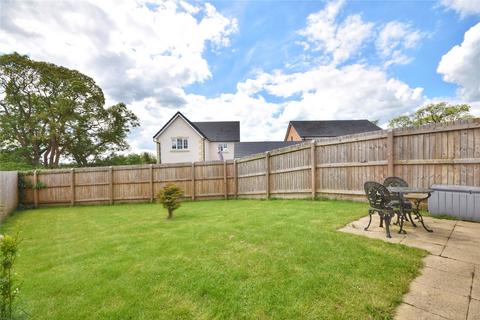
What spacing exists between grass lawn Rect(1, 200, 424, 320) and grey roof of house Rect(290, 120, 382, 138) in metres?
25.3

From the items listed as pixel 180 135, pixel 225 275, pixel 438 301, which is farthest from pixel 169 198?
pixel 180 135

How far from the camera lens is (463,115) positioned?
90.5ft

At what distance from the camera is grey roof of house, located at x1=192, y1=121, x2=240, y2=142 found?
25.3m

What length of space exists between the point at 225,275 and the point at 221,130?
24481mm

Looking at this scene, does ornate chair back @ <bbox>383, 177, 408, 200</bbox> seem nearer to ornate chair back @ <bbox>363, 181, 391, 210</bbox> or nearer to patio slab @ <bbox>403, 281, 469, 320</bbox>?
ornate chair back @ <bbox>363, 181, 391, 210</bbox>

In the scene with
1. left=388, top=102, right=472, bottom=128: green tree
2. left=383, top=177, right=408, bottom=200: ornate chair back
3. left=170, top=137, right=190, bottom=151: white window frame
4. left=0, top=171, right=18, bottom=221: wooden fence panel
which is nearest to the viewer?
left=383, top=177, right=408, bottom=200: ornate chair back

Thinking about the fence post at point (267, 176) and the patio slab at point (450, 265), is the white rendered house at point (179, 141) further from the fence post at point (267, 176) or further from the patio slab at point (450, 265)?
the patio slab at point (450, 265)

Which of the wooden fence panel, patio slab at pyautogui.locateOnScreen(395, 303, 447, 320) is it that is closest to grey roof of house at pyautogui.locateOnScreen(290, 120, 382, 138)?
the wooden fence panel

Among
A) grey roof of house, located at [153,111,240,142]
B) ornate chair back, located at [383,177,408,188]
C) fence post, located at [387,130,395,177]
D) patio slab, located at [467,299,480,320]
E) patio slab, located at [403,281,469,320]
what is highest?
grey roof of house, located at [153,111,240,142]

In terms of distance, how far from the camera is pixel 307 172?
8586mm

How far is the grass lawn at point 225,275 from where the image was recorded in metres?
2.17

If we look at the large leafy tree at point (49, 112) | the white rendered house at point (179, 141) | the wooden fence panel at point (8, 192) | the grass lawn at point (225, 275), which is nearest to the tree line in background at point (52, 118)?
the large leafy tree at point (49, 112)

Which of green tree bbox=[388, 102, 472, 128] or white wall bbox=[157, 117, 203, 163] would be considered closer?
white wall bbox=[157, 117, 203, 163]

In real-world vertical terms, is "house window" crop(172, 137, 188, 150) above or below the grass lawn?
above
